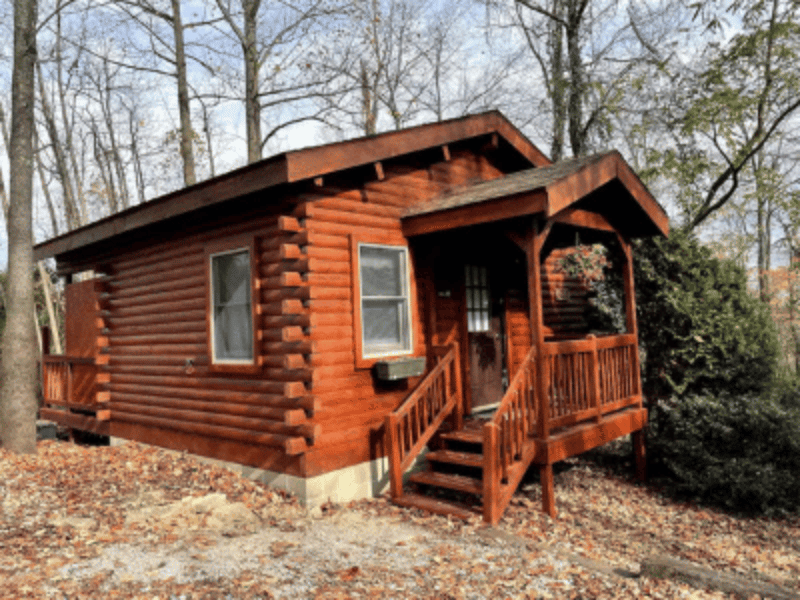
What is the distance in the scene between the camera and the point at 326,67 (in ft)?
63.7

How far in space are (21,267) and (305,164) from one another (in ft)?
18.6

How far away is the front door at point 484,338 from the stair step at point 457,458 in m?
1.64

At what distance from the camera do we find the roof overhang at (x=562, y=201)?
6.25 m

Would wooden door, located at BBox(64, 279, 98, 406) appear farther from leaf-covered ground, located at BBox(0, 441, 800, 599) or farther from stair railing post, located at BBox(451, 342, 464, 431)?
stair railing post, located at BBox(451, 342, 464, 431)

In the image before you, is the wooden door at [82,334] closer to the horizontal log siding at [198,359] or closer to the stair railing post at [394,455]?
the horizontal log siding at [198,359]

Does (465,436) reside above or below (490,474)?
above

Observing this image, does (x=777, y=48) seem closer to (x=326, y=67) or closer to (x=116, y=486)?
(x=326, y=67)

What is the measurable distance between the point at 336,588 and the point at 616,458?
675 cm

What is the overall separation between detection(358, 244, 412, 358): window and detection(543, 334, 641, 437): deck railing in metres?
1.82

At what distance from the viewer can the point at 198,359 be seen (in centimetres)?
811

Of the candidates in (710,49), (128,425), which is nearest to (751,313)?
(710,49)

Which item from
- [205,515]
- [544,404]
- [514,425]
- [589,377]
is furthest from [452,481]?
[205,515]

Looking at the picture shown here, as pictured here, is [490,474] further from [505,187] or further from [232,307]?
[232,307]

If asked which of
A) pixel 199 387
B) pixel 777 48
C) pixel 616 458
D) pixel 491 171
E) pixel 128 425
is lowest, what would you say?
pixel 616 458
